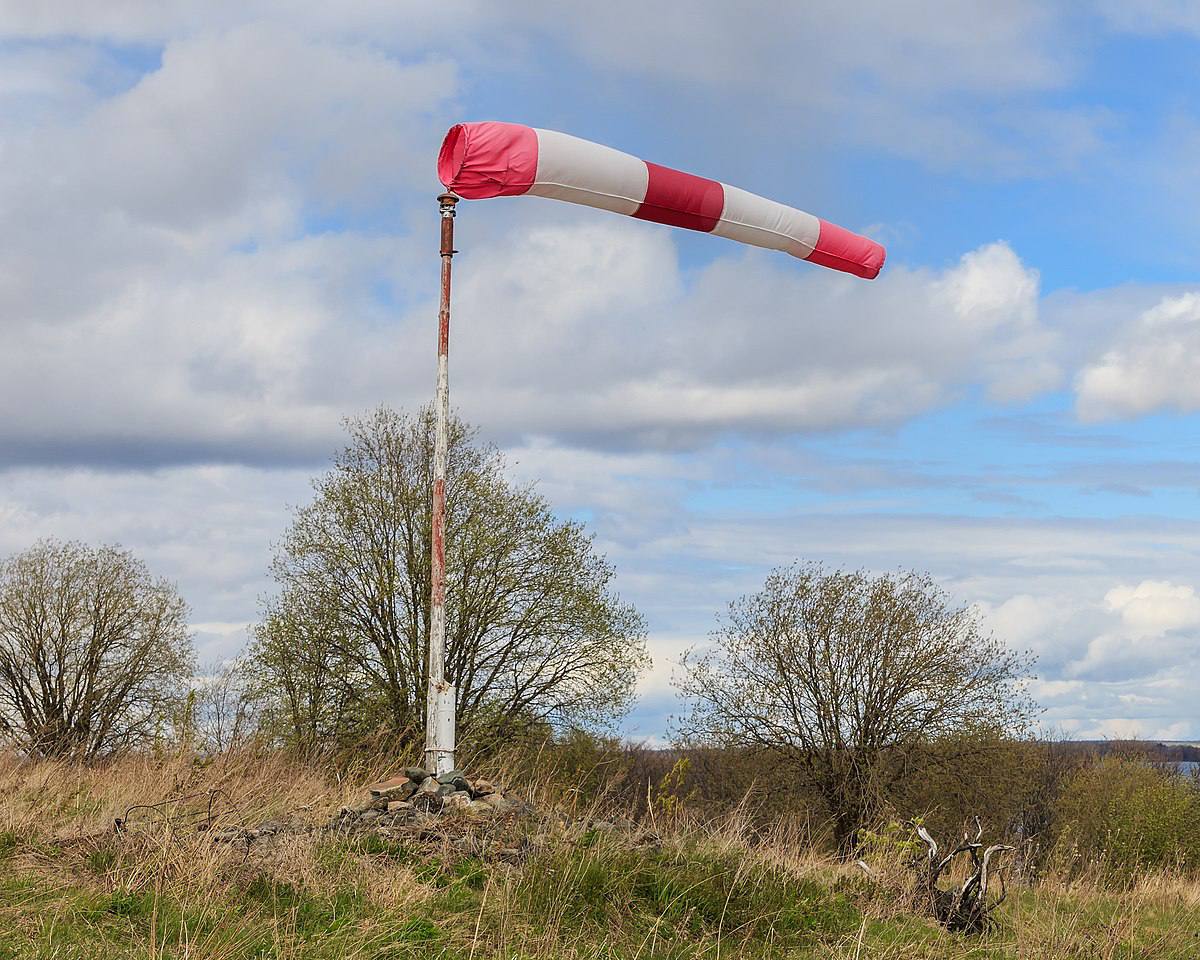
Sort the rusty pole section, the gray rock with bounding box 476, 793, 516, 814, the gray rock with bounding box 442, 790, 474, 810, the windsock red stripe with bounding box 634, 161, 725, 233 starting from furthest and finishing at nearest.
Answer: the windsock red stripe with bounding box 634, 161, 725, 233 → the rusty pole section → the gray rock with bounding box 442, 790, 474, 810 → the gray rock with bounding box 476, 793, 516, 814

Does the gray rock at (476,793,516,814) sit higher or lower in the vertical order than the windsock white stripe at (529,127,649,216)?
lower

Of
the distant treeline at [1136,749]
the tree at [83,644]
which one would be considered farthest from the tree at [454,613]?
the distant treeline at [1136,749]

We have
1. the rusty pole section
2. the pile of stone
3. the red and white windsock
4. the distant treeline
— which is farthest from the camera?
the distant treeline

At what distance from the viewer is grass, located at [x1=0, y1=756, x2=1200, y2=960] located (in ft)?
20.3

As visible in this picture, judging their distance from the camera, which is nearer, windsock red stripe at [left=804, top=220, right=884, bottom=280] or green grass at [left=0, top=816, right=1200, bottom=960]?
green grass at [left=0, top=816, right=1200, bottom=960]

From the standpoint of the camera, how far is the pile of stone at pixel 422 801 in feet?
29.2

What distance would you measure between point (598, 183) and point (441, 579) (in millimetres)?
4196

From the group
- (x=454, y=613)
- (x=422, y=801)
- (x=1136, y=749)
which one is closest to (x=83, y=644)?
(x=454, y=613)

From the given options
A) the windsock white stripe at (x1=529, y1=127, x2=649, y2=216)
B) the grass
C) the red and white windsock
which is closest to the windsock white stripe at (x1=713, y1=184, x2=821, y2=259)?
the red and white windsock

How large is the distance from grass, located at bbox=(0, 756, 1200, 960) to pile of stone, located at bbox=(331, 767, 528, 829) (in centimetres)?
38

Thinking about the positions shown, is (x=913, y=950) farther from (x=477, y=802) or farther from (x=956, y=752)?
(x=956, y=752)

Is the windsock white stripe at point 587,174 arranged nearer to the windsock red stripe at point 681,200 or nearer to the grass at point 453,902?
the windsock red stripe at point 681,200

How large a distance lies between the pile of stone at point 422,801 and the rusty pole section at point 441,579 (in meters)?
→ 0.36

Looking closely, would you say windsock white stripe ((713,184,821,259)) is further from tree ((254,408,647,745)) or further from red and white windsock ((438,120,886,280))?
tree ((254,408,647,745))
